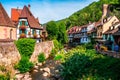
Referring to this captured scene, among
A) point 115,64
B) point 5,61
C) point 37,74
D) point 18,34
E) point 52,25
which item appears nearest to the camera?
point 115,64

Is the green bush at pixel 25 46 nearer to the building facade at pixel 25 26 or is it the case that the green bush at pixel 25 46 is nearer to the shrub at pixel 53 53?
the shrub at pixel 53 53

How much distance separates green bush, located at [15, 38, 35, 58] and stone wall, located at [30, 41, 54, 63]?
6.10ft

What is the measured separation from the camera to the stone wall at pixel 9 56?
3150 cm

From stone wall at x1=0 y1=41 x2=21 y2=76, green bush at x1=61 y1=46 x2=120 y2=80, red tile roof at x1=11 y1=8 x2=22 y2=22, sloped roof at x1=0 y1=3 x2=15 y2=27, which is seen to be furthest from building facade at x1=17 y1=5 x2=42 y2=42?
green bush at x1=61 y1=46 x2=120 y2=80

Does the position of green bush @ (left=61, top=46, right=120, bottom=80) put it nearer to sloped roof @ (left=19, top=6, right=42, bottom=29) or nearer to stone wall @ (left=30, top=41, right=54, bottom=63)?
stone wall @ (left=30, top=41, right=54, bottom=63)

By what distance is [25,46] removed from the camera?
126 ft

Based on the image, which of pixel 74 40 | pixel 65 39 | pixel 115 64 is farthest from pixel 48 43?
pixel 74 40

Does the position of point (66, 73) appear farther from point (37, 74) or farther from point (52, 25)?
point (52, 25)

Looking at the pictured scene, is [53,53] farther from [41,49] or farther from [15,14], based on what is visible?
[15,14]

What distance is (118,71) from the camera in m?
26.7

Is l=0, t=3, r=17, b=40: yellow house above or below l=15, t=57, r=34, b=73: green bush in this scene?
above

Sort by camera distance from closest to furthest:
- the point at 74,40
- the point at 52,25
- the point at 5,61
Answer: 1. the point at 5,61
2. the point at 52,25
3. the point at 74,40

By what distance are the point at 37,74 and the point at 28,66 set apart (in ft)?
5.81

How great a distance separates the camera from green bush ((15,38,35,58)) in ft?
124
